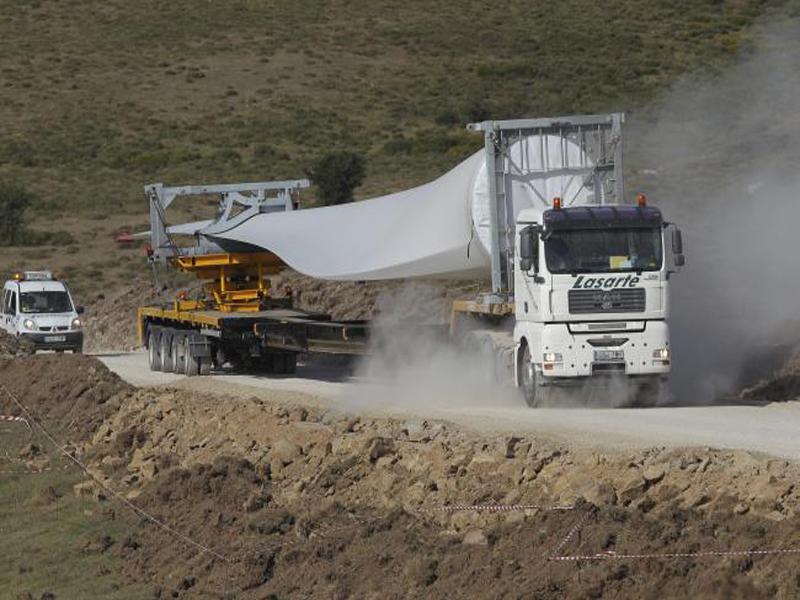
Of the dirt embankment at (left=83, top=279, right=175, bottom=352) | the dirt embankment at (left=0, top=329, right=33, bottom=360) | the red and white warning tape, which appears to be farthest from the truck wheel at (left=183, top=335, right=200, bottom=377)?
the dirt embankment at (left=83, top=279, right=175, bottom=352)

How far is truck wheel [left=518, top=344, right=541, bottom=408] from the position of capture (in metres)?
23.7


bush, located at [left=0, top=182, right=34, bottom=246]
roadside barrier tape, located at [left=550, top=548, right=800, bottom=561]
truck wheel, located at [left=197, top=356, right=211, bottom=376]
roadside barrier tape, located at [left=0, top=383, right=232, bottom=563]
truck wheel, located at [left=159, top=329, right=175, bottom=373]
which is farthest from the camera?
bush, located at [left=0, top=182, right=34, bottom=246]

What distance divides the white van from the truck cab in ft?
66.2

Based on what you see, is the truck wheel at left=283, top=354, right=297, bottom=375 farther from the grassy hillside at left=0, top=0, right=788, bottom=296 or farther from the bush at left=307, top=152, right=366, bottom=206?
the grassy hillside at left=0, top=0, right=788, bottom=296

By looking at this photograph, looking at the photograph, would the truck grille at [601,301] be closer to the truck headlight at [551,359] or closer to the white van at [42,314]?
the truck headlight at [551,359]

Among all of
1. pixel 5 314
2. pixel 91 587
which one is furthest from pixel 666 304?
pixel 5 314

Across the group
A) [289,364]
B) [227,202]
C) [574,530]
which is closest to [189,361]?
[289,364]

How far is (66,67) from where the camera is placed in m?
96.9

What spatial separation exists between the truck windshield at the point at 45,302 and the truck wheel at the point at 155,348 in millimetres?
5847

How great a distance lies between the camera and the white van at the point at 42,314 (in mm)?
40594

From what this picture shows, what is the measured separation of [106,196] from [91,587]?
57559 millimetres

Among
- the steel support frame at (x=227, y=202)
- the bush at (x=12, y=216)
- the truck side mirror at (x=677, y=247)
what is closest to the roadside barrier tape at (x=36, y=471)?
the truck side mirror at (x=677, y=247)

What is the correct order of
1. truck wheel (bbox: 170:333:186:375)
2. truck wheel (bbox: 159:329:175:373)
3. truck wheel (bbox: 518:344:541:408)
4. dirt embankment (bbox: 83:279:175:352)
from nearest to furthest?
truck wheel (bbox: 518:344:541:408)
truck wheel (bbox: 170:333:186:375)
truck wheel (bbox: 159:329:175:373)
dirt embankment (bbox: 83:279:175:352)

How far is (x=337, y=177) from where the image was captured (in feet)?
225
